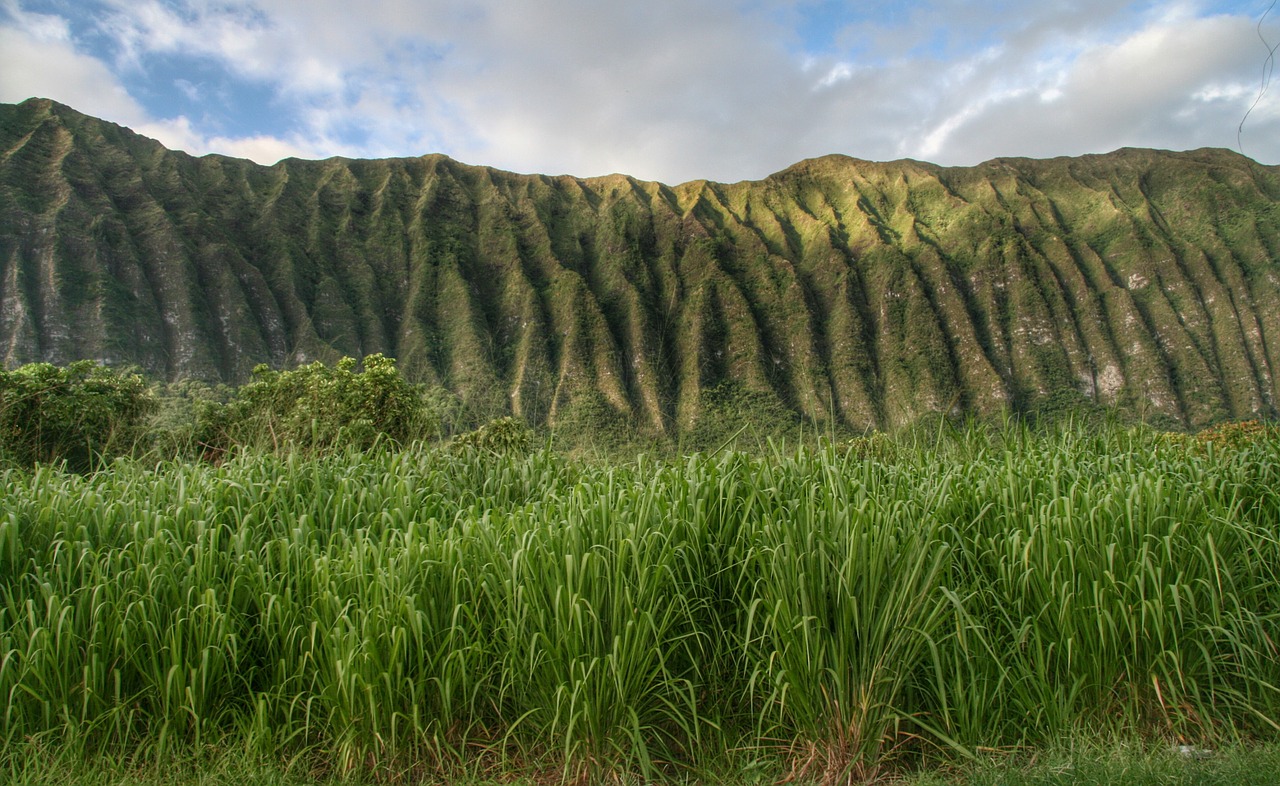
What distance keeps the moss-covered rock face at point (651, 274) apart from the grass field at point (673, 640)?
5690 centimetres

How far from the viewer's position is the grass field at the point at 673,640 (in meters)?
3.04

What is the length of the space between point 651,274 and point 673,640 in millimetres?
98607

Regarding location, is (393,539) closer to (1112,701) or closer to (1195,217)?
(1112,701)

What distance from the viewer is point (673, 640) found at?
10.5 feet

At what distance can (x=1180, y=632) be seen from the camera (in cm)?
331

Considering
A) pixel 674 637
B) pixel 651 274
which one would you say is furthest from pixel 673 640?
pixel 651 274

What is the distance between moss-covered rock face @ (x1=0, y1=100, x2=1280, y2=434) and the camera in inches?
2822

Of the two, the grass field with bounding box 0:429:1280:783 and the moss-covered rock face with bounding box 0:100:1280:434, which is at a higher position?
the moss-covered rock face with bounding box 0:100:1280:434

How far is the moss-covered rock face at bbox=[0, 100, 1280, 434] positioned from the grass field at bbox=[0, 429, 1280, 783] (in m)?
56.9

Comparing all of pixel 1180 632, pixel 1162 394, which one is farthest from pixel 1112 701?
pixel 1162 394

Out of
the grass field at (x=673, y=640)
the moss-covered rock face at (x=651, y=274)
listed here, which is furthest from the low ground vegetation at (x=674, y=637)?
the moss-covered rock face at (x=651, y=274)

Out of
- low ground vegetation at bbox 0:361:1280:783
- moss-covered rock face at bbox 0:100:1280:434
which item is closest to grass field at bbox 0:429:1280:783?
low ground vegetation at bbox 0:361:1280:783

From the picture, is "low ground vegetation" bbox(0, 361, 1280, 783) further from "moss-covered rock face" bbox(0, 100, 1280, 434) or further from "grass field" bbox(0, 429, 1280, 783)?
"moss-covered rock face" bbox(0, 100, 1280, 434)

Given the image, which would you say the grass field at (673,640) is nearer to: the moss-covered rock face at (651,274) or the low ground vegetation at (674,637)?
the low ground vegetation at (674,637)
